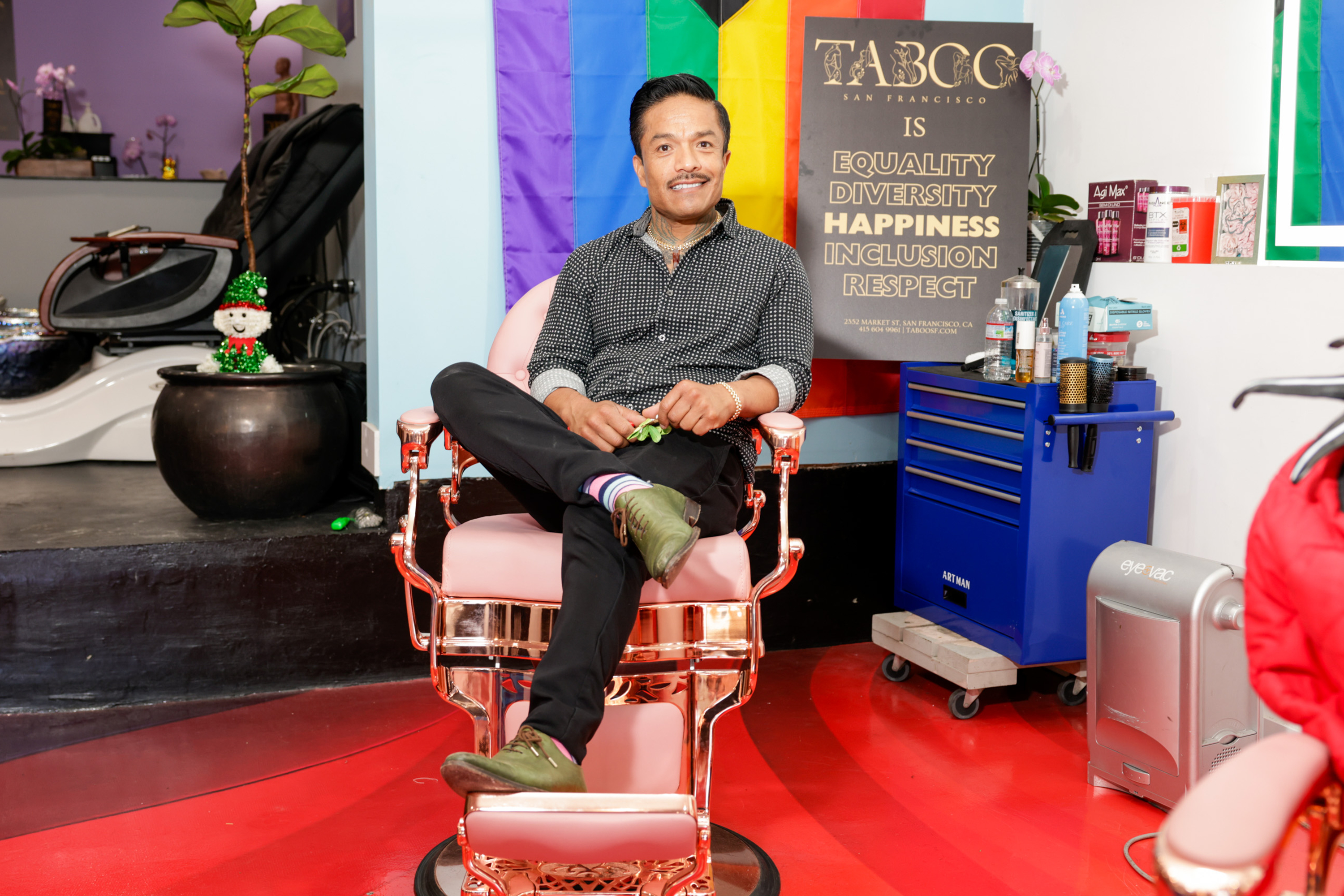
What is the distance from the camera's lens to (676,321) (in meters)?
2.22

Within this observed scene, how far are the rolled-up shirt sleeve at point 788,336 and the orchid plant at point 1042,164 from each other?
109 cm

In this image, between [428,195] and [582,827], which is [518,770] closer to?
[582,827]

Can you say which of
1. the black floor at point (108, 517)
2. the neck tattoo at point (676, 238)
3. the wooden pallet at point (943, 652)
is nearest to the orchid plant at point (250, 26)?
the black floor at point (108, 517)

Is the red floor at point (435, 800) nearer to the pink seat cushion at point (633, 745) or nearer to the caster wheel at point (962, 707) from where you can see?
the caster wheel at point (962, 707)

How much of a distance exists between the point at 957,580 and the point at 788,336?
0.99 metres

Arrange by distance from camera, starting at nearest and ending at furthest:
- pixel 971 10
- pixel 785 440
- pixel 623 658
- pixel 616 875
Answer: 1. pixel 616 875
2. pixel 623 658
3. pixel 785 440
4. pixel 971 10

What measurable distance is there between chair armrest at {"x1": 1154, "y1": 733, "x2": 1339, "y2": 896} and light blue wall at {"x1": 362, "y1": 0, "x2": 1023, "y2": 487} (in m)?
2.38

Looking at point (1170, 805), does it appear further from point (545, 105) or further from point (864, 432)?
point (545, 105)

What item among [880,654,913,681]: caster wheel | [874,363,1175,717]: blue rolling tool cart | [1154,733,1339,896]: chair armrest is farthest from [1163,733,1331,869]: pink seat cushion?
[880,654,913,681]: caster wheel

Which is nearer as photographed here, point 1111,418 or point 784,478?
point 784,478

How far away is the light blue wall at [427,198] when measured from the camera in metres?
2.72

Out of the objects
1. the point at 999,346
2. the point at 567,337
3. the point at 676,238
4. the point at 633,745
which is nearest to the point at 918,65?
the point at 999,346

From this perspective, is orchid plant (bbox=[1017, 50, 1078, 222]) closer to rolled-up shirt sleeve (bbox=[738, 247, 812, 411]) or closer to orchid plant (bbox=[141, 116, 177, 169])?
rolled-up shirt sleeve (bbox=[738, 247, 812, 411])

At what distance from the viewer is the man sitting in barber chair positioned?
1.52 m
